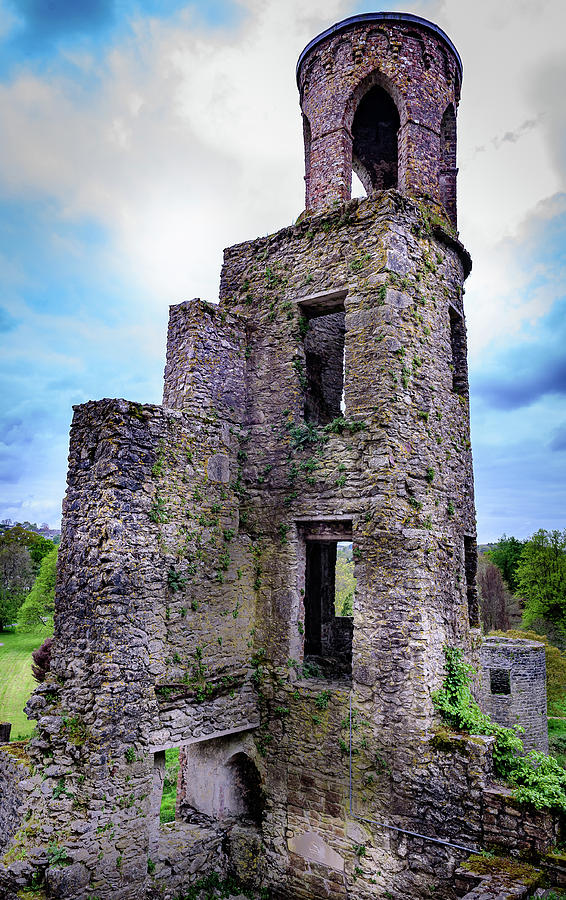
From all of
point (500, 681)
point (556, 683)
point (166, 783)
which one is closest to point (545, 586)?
point (556, 683)

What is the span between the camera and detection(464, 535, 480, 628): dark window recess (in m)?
9.97

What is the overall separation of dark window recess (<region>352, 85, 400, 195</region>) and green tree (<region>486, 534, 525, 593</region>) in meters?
36.2

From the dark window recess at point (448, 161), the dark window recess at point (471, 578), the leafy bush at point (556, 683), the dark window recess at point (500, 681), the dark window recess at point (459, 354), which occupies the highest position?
the dark window recess at point (448, 161)


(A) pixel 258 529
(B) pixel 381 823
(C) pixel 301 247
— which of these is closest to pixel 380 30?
(C) pixel 301 247

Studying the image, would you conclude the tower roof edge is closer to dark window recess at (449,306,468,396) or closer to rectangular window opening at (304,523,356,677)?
dark window recess at (449,306,468,396)

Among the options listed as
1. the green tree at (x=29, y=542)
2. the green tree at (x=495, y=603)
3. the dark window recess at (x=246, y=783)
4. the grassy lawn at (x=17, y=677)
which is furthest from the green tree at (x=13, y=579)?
the dark window recess at (x=246, y=783)

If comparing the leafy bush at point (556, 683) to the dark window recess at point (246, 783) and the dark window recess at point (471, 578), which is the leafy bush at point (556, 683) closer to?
the dark window recess at point (471, 578)

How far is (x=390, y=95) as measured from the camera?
10.6 metres

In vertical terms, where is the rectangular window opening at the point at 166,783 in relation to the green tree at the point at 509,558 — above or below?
below

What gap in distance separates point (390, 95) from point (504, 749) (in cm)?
1076

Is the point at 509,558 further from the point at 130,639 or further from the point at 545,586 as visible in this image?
the point at 130,639

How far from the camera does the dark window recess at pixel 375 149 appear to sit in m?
12.5

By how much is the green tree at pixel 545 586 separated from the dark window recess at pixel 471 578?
2959 centimetres

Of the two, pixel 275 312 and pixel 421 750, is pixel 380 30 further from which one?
pixel 421 750
